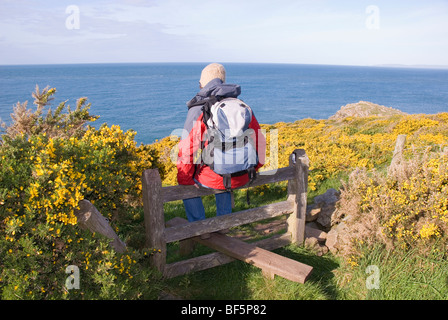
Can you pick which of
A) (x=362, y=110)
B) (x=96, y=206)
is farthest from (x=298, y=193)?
(x=362, y=110)

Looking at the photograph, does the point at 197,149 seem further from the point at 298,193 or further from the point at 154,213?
the point at 298,193

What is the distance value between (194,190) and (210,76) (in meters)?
1.56

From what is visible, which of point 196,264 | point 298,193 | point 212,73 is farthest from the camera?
point 298,193

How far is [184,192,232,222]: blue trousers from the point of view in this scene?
5.13 meters

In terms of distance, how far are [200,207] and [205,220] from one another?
14.2 inches

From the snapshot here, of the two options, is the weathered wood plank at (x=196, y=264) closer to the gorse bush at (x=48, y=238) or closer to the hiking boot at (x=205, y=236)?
the hiking boot at (x=205, y=236)

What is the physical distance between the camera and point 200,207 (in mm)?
5184

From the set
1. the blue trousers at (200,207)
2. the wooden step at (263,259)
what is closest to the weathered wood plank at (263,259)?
the wooden step at (263,259)

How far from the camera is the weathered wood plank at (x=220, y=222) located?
15.2 ft

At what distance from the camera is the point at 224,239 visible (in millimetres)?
5039

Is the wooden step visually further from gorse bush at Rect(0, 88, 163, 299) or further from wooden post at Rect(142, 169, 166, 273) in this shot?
gorse bush at Rect(0, 88, 163, 299)

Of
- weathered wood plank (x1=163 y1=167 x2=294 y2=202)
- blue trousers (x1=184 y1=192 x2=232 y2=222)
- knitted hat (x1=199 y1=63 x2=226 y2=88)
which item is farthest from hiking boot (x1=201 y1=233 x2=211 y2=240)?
knitted hat (x1=199 y1=63 x2=226 y2=88)

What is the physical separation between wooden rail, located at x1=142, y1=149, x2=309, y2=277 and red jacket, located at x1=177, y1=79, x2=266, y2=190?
0.52 ft
